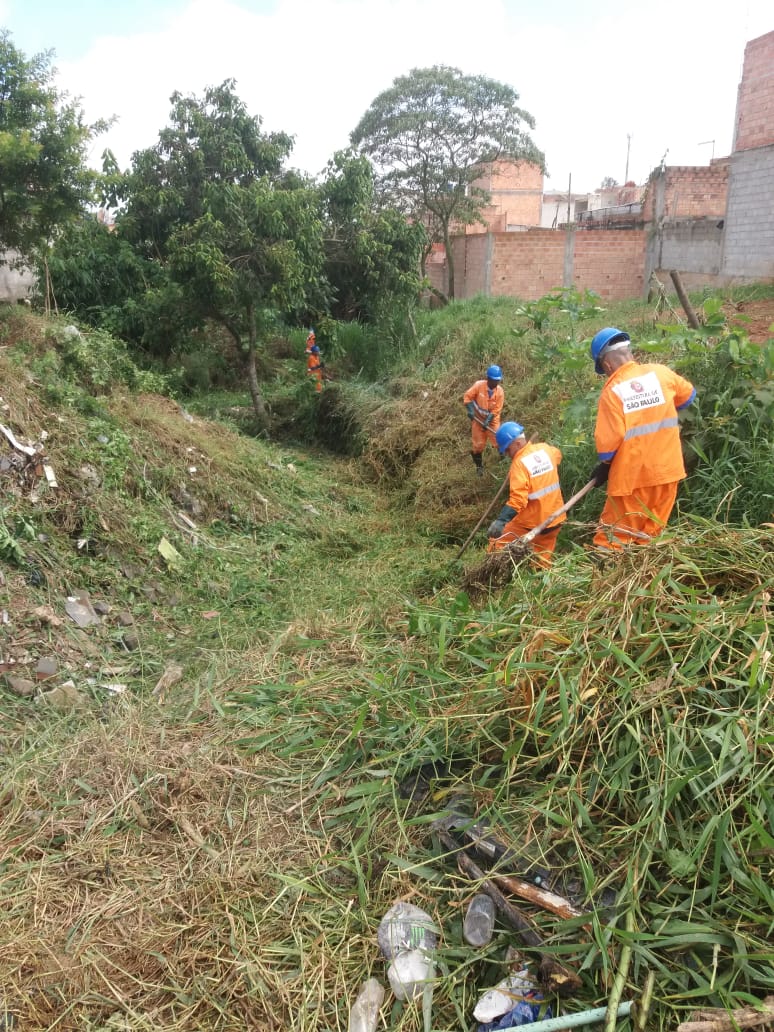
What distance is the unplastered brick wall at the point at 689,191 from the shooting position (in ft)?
53.7

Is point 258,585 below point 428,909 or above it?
below

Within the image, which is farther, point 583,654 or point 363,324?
point 363,324

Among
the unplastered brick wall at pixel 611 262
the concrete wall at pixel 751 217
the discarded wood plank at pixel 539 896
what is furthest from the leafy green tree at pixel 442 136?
the discarded wood plank at pixel 539 896

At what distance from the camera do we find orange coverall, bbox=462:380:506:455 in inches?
277

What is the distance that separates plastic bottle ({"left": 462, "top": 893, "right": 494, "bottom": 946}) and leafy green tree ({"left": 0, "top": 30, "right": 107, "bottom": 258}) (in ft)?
23.0

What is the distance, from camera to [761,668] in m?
2.02

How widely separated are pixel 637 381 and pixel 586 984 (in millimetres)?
2742

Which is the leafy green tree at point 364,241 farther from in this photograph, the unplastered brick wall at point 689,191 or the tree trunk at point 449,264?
the unplastered brick wall at point 689,191

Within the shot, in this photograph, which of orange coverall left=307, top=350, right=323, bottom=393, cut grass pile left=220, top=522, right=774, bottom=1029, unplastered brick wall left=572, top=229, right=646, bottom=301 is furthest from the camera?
unplastered brick wall left=572, top=229, right=646, bottom=301

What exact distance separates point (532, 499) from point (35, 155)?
5.61m

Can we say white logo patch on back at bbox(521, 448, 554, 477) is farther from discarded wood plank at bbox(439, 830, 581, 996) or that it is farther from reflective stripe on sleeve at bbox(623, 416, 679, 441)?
discarded wood plank at bbox(439, 830, 581, 996)

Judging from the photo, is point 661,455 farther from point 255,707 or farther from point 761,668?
point 255,707

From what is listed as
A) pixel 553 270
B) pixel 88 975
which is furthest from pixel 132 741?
pixel 553 270

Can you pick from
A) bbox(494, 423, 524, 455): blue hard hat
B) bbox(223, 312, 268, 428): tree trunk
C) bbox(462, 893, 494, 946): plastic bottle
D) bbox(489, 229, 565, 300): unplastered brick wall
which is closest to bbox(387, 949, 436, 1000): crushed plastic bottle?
bbox(462, 893, 494, 946): plastic bottle
